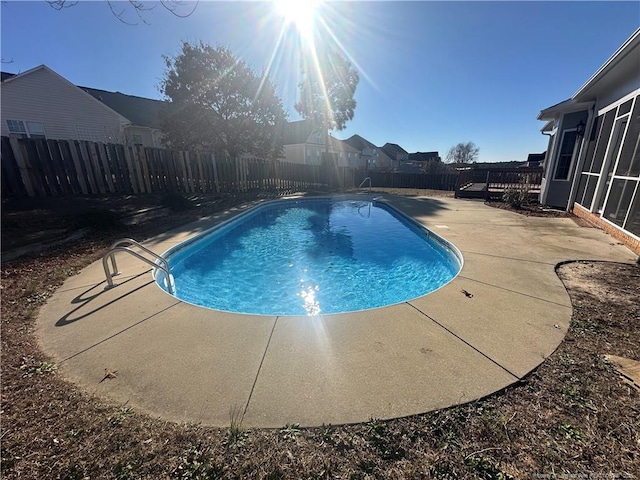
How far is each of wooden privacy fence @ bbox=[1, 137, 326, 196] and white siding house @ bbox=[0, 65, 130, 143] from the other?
10638 millimetres

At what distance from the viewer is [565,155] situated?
31.6 feet

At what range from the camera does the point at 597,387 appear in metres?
2.04

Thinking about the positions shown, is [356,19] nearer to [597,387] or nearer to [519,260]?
[519,260]

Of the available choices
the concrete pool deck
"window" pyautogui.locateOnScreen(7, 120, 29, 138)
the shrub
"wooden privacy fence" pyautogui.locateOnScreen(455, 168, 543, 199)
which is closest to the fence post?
the concrete pool deck

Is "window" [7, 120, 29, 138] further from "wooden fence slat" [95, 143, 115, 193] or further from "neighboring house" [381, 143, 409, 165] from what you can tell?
"neighboring house" [381, 143, 409, 165]

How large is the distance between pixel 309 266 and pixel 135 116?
864 inches

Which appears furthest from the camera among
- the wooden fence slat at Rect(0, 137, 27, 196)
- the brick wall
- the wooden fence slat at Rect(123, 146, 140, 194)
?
the wooden fence slat at Rect(123, 146, 140, 194)

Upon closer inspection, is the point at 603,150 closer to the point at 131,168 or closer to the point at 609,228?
the point at 609,228

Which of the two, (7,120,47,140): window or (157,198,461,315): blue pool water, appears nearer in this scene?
(157,198,461,315): blue pool water

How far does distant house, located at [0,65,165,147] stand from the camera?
49.4ft

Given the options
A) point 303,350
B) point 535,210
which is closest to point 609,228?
point 535,210

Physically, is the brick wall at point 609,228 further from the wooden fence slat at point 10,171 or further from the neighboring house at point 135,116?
the neighboring house at point 135,116

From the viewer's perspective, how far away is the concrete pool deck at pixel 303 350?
6.60ft

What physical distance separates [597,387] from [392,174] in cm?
2334
